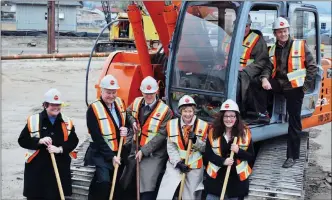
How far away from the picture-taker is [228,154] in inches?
222

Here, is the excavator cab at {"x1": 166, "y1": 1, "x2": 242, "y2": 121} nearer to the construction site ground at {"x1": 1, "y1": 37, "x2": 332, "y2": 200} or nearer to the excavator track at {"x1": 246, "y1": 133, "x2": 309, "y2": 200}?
the excavator track at {"x1": 246, "y1": 133, "x2": 309, "y2": 200}


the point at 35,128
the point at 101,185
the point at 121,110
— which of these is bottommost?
the point at 101,185

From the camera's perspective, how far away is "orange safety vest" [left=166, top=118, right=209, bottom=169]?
588 centimetres

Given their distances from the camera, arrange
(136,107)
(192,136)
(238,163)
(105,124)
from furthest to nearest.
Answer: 1. (136,107)
2. (105,124)
3. (192,136)
4. (238,163)

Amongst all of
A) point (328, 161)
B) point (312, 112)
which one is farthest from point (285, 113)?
point (328, 161)

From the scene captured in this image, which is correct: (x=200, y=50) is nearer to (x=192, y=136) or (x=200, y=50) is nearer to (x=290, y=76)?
(x=290, y=76)

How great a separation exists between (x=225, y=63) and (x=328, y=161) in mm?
4754

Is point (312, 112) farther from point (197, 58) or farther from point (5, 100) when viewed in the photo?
point (5, 100)

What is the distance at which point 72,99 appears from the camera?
1571 centimetres

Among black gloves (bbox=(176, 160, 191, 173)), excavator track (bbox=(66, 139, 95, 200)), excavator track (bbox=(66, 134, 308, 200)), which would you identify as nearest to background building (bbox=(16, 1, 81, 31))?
excavator track (bbox=(66, 134, 308, 200))

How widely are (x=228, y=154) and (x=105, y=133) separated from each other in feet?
4.44

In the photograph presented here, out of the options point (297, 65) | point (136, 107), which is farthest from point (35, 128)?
point (297, 65)

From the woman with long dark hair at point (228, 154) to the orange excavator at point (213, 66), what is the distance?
0.22 m

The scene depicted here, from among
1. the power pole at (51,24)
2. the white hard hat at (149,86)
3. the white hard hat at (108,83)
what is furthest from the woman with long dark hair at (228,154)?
the power pole at (51,24)
